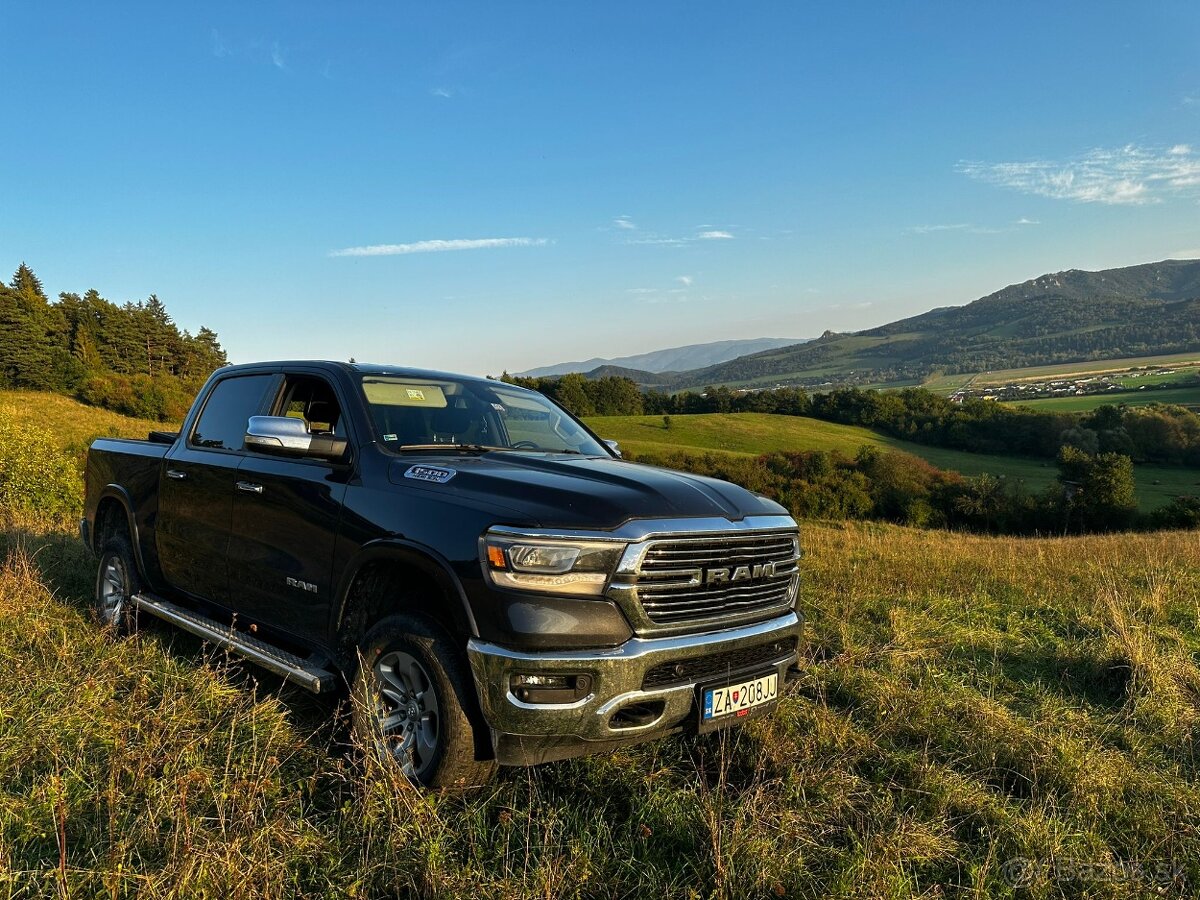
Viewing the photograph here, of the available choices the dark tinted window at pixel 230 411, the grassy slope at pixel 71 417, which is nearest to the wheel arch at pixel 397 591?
the dark tinted window at pixel 230 411

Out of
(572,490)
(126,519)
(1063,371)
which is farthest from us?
(1063,371)

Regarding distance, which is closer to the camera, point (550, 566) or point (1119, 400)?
point (550, 566)

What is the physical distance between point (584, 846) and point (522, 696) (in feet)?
1.99

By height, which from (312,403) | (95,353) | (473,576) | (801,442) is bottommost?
(801,442)

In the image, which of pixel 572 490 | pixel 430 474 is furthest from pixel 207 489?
pixel 572 490

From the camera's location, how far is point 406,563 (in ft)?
10.2

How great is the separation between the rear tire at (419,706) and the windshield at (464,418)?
3.46 feet

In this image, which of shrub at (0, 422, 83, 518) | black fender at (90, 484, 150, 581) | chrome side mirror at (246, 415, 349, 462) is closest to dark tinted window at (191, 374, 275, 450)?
black fender at (90, 484, 150, 581)

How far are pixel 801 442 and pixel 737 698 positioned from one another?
70798 mm

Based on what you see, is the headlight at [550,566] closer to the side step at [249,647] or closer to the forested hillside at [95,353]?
the side step at [249,647]

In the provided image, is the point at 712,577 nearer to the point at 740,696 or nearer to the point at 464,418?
the point at 740,696

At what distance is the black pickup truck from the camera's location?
273 cm

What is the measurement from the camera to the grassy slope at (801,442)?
60.1 m

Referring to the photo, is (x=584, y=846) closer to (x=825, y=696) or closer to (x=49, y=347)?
(x=825, y=696)
